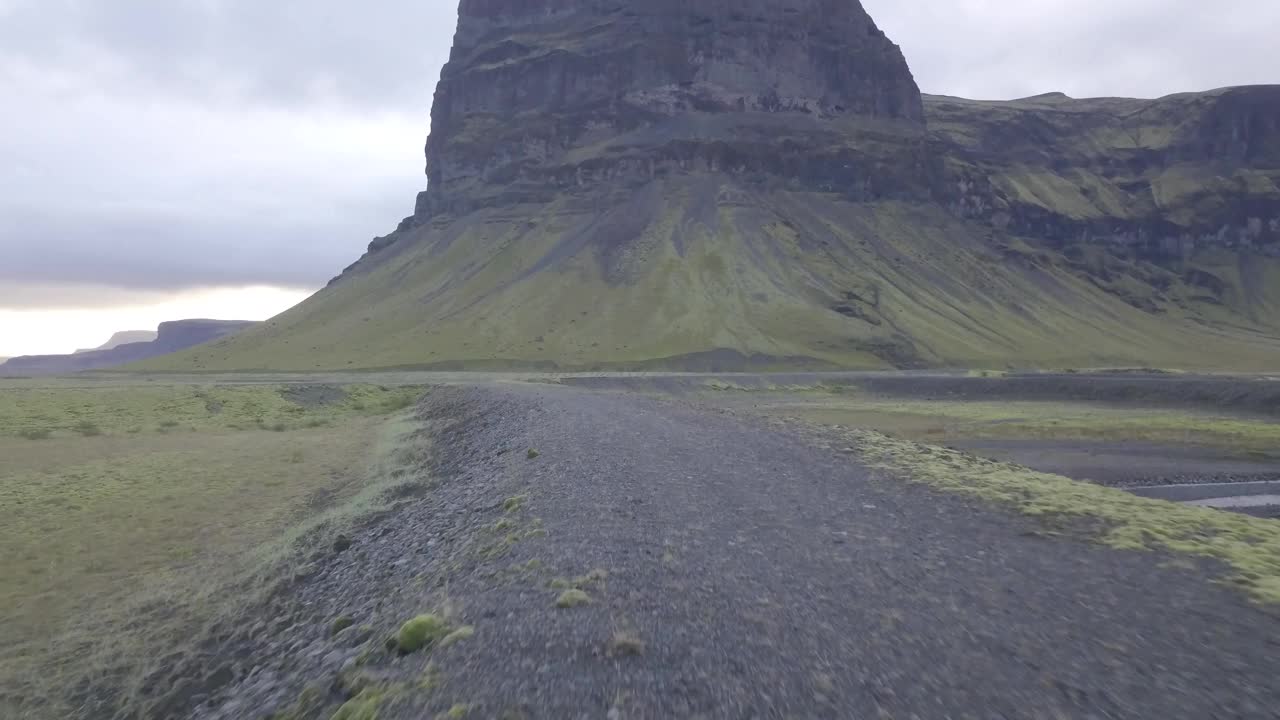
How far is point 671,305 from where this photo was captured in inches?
4092

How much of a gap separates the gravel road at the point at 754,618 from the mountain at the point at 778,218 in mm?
75246

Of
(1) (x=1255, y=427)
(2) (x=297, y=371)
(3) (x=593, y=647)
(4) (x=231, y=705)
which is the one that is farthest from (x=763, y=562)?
(2) (x=297, y=371)

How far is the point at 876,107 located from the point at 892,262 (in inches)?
1959

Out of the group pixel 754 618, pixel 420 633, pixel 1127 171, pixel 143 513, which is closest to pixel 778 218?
pixel 1127 171

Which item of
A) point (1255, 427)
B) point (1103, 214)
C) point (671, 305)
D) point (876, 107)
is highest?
point (876, 107)

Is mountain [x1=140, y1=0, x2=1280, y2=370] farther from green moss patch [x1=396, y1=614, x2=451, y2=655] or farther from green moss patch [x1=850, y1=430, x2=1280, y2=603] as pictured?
green moss patch [x1=396, y1=614, x2=451, y2=655]

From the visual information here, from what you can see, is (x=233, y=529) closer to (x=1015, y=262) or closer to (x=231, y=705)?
(x=231, y=705)

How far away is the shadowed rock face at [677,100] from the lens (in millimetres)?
140500

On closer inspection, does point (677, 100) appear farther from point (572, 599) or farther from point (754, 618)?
point (754, 618)

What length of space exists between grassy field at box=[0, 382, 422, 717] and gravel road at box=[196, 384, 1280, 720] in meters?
2.08

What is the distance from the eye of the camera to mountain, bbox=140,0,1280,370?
103625 mm

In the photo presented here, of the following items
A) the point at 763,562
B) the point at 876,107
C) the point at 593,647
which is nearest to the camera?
the point at 593,647

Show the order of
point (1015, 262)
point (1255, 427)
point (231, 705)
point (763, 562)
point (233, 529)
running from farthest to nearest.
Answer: point (1015, 262) < point (1255, 427) < point (233, 529) < point (763, 562) < point (231, 705)

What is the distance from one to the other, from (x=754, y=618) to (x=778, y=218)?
12587 centimetres
